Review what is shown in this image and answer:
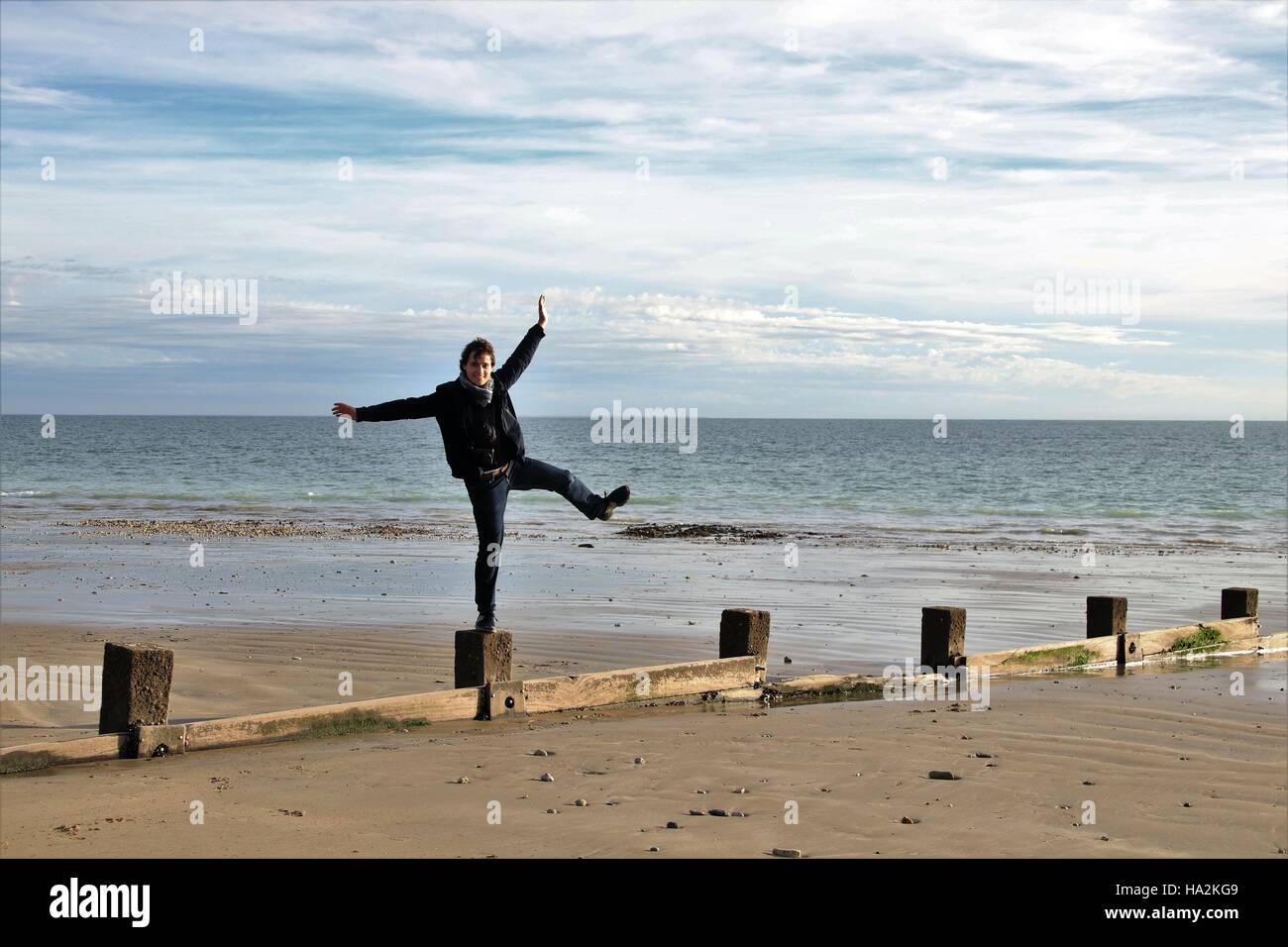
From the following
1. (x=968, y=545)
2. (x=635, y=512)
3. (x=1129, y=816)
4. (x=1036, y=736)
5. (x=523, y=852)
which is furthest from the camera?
(x=635, y=512)

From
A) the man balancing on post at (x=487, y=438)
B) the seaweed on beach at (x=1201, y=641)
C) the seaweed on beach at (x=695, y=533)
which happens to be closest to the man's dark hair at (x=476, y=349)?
the man balancing on post at (x=487, y=438)

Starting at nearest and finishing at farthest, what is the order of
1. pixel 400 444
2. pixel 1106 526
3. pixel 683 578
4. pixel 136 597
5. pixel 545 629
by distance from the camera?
pixel 545 629 → pixel 136 597 → pixel 683 578 → pixel 1106 526 → pixel 400 444

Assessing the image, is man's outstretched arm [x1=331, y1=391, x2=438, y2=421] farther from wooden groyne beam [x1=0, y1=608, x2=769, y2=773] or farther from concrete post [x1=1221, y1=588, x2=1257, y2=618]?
concrete post [x1=1221, y1=588, x2=1257, y2=618]

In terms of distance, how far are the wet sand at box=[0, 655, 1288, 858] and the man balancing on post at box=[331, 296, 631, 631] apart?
135cm

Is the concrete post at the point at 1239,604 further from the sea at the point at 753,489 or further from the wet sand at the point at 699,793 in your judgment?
the sea at the point at 753,489

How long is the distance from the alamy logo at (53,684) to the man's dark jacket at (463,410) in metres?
3.02

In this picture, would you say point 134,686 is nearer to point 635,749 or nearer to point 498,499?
point 498,499

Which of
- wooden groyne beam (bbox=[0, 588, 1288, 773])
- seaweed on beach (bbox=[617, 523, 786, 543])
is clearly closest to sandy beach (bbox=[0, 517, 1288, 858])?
wooden groyne beam (bbox=[0, 588, 1288, 773])

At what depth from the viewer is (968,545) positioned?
28672 mm

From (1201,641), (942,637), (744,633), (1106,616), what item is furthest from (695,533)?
(744,633)
